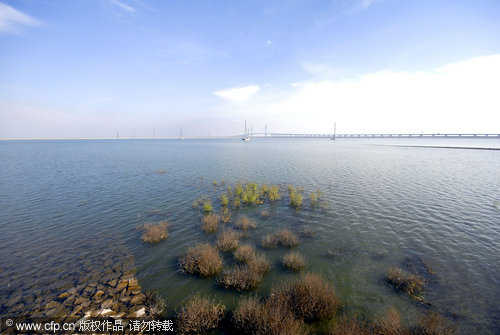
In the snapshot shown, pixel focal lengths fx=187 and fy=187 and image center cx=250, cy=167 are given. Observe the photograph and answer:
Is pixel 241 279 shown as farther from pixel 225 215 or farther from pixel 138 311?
pixel 225 215

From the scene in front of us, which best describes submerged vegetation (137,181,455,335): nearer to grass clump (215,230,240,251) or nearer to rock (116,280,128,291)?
grass clump (215,230,240,251)

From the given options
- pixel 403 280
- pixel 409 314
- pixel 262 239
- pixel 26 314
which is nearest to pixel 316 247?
pixel 262 239

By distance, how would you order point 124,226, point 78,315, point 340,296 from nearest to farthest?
point 78,315
point 340,296
point 124,226

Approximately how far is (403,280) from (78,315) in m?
14.1

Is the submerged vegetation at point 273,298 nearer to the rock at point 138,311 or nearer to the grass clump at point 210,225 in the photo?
the grass clump at point 210,225

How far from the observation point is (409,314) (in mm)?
7488

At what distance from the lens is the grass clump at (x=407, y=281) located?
863 cm

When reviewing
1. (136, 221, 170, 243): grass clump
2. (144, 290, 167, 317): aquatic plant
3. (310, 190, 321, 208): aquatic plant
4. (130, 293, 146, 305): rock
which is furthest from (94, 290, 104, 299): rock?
(310, 190, 321, 208): aquatic plant

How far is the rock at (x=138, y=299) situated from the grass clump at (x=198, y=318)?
196cm

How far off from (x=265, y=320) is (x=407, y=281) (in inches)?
299

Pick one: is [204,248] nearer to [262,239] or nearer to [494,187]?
[262,239]

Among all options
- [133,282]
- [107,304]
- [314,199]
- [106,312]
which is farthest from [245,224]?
[314,199]

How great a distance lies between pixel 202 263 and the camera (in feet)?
32.9

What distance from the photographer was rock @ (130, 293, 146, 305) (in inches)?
314
